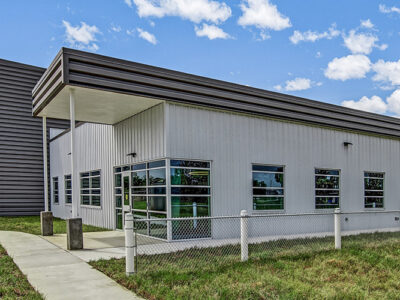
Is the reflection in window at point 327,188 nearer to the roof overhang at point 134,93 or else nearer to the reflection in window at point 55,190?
the roof overhang at point 134,93

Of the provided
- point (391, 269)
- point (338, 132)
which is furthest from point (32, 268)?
point (338, 132)

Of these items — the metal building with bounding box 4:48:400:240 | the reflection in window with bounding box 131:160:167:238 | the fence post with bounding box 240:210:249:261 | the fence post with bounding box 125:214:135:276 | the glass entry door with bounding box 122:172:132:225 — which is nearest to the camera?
the fence post with bounding box 125:214:135:276

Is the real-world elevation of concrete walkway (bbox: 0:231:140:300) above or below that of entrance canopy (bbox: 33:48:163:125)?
below

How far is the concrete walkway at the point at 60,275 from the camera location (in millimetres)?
5941

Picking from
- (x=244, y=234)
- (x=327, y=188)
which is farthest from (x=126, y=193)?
(x=327, y=188)

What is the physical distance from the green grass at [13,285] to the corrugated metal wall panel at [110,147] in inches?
202

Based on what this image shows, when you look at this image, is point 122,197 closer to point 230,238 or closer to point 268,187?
point 230,238

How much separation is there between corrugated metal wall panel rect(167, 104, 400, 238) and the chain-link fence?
533 millimetres

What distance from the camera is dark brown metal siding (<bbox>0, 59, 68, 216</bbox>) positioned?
23.0 metres

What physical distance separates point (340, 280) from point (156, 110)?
7211mm

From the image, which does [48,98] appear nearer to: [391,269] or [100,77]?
[100,77]

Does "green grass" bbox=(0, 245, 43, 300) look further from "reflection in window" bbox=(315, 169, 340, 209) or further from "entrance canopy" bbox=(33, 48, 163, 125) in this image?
"reflection in window" bbox=(315, 169, 340, 209)

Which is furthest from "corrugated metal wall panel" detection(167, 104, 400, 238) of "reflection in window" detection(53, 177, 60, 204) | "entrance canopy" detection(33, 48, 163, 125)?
"reflection in window" detection(53, 177, 60, 204)

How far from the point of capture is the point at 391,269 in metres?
7.53
